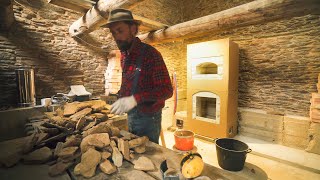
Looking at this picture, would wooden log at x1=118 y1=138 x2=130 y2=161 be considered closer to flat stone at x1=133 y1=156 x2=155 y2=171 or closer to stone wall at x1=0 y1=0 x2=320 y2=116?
flat stone at x1=133 y1=156 x2=155 y2=171

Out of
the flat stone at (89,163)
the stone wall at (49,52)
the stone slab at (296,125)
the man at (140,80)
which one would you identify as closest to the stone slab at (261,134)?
the stone slab at (296,125)

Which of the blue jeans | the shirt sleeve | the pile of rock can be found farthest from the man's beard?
the pile of rock

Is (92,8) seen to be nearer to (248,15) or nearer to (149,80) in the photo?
(149,80)

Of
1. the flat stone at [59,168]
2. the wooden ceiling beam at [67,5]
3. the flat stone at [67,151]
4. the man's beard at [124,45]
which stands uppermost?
the wooden ceiling beam at [67,5]

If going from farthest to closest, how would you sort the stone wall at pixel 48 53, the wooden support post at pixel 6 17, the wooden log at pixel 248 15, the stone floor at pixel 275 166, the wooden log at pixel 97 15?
1. the stone wall at pixel 48 53
2. the stone floor at pixel 275 166
3. the wooden support post at pixel 6 17
4. the wooden log at pixel 97 15
5. the wooden log at pixel 248 15

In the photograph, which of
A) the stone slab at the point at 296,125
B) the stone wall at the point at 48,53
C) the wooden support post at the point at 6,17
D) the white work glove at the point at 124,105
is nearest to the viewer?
the white work glove at the point at 124,105

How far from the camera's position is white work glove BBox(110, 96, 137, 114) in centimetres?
196

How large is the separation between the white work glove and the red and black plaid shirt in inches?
2.3

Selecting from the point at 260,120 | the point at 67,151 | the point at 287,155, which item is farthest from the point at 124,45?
the point at 260,120

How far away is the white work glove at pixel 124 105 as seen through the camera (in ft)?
6.42

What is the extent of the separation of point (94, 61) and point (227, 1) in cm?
482

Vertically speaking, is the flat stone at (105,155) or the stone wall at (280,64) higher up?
the stone wall at (280,64)

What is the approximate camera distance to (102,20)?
3.24 metres

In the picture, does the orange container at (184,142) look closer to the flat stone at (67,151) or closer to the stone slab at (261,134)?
the flat stone at (67,151)
